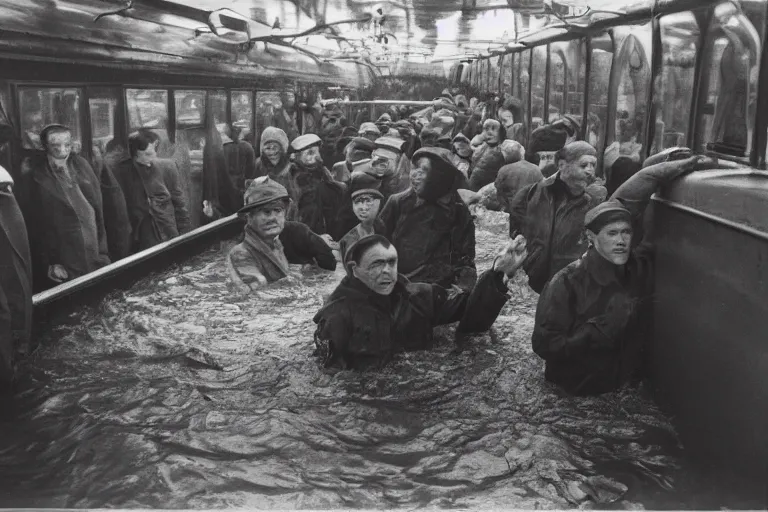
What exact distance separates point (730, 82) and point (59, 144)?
183 inches

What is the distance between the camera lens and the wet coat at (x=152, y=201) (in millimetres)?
7668

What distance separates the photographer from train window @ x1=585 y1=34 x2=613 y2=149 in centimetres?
812

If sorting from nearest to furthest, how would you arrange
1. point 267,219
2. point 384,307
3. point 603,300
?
1. point 603,300
2. point 384,307
3. point 267,219

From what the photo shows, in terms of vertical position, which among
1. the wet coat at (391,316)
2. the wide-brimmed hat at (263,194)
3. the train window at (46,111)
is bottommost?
the wet coat at (391,316)

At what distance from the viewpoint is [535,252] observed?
5688 millimetres

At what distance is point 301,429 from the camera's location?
426 cm

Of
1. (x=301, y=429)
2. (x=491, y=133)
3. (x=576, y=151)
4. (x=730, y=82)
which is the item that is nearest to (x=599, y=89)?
(x=491, y=133)

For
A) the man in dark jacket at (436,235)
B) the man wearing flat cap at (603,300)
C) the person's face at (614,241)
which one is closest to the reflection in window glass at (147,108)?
the man in dark jacket at (436,235)

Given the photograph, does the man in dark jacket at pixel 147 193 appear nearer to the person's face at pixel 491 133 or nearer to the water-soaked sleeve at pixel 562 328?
the person's face at pixel 491 133

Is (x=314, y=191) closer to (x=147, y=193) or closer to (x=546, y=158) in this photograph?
(x=147, y=193)

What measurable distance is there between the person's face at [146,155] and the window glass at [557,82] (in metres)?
4.95

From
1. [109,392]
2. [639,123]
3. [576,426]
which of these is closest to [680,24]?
[639,123]

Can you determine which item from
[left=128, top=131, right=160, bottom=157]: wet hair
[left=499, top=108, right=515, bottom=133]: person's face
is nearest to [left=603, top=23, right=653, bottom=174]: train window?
[left=128, top=131, right=160, bottom=157]: wet hair

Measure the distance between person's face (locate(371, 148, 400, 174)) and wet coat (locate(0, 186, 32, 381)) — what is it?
3357mm
